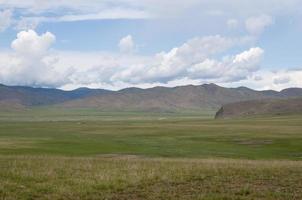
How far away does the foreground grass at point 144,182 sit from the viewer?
55.3ft

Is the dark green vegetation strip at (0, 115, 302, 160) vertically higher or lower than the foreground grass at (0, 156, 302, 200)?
lower

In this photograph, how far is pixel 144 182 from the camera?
767 inches

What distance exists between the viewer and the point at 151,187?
60.5 ft

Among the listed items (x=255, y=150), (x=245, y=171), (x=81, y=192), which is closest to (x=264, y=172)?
(x=245, y=171)

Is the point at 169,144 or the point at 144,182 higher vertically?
the point at 144,182

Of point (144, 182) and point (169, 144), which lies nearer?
point (144, 182)

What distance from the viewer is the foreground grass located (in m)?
16.8

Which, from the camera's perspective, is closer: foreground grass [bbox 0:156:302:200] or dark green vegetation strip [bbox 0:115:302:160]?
foreground grass [bbox 0:156:302:200]

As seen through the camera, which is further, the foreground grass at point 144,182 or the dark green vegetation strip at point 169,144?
the dark green vegetation strip at point 169,144

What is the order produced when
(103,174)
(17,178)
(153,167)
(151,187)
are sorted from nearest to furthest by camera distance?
(151,187) → (17,178) → (103,174) → (153,167)

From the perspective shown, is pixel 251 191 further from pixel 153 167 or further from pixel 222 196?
pixel 153 167

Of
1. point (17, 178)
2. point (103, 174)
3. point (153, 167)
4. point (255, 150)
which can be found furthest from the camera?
point (255, 150)

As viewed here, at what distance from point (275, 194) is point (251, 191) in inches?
34.2

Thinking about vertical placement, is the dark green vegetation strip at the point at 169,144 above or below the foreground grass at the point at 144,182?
below
